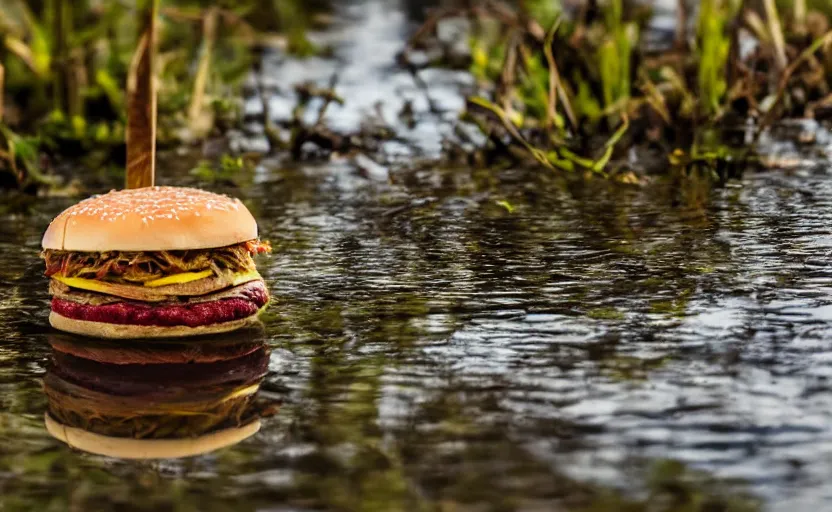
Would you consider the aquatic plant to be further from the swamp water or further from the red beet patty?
the red beet patty

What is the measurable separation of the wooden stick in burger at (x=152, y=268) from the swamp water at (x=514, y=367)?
15cm


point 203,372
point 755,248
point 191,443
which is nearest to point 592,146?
point 755,248

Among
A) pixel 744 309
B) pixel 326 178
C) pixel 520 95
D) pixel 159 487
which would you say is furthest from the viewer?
pixel 520 95

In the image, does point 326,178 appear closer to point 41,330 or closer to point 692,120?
point 692,120

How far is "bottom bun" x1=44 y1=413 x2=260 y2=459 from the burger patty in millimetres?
900

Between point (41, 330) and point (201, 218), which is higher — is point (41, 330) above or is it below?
below

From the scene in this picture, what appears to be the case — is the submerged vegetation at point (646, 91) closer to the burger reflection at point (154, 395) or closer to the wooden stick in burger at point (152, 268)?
the wooden stick in burger at point (152, 268)

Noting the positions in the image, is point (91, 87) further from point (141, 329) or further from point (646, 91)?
point (141, 329)

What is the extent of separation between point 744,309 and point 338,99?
13.2 ft

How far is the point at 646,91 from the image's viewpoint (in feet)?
24.7

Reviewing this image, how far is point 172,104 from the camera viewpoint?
902 centimetres

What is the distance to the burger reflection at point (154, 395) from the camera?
11.2 feet

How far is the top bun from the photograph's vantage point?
14.5ft

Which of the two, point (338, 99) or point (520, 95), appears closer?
point (338, 99)
